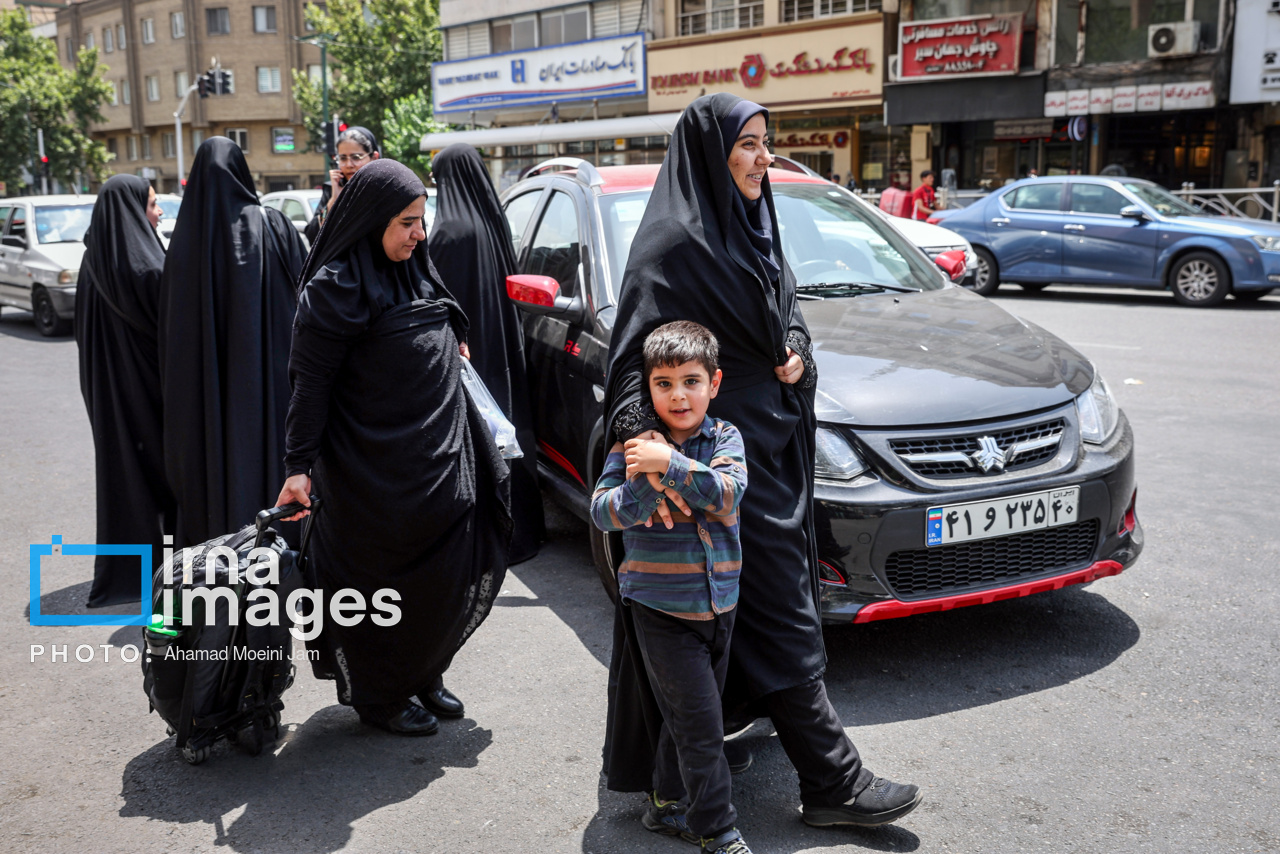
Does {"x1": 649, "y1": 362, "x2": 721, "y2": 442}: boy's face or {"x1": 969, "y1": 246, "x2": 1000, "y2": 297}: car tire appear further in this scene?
{"x1": 969, "y1": 246, "x2": 1000, "y2": 297}: car tire

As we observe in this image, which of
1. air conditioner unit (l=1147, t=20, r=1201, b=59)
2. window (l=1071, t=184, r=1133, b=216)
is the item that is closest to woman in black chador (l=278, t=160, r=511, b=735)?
window (l=1071, t=184, r=1133, b=216)

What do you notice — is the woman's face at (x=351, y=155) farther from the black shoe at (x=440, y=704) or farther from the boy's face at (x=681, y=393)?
the boy's face at (x=681, y=393)

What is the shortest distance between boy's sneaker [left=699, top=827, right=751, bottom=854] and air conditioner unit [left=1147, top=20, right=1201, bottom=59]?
906 inches

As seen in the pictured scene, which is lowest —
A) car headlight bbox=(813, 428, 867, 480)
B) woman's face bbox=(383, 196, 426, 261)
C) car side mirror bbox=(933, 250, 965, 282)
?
car headlight bbox=(813, 428, 867, 480)

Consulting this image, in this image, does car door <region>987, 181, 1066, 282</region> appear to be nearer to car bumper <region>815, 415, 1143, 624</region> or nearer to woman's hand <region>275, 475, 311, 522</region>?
car bumper <region>815, 415, 1143, 624</region>

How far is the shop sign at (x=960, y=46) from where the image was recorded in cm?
2398

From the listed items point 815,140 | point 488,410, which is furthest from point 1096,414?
point 815,140

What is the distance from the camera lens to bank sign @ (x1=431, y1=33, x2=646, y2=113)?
106 feet

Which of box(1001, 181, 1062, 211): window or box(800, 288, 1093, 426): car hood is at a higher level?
box(1001, 181, 1062, 211): window

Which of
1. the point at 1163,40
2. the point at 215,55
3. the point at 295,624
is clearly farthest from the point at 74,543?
the point at 215,55

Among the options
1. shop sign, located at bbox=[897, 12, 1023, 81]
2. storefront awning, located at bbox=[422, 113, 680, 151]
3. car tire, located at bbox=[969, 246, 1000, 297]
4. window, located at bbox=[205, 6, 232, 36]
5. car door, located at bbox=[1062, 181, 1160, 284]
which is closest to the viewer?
car door, located at bbox=[1062, 181, 1160, 284]

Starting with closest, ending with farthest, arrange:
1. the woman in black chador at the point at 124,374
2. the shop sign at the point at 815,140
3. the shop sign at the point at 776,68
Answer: the woman in black chador at the point at 124,374 < the shop sign at the point at 776,68 < the shop sign at the point at 815,140

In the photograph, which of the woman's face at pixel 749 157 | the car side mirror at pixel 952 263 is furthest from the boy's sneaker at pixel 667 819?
the car side mirror at pixel 952 263

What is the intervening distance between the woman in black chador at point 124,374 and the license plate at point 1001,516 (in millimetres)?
3155
